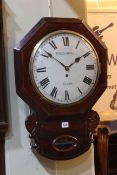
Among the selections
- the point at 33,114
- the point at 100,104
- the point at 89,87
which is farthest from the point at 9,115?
the point at 100,104

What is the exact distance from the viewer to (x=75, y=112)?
129 centimetres

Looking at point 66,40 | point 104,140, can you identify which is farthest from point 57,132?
point 104,140

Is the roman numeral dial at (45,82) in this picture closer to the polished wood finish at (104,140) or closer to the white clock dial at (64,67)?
the white clock dial at (64,67)

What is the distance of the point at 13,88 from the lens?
4.39 feet

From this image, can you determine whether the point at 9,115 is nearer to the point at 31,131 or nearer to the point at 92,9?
the point at 31,131

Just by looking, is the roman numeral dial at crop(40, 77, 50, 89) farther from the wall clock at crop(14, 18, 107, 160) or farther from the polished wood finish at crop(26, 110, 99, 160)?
the polished wood finish at crop(26, 110, 99, 160)

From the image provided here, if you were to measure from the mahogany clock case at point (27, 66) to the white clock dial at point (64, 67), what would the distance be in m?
0.02

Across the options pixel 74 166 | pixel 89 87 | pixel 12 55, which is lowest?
pixel 74 166

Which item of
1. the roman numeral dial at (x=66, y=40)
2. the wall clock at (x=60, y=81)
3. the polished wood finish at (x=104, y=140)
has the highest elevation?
the roman numeral dial at (x=66, y=40)

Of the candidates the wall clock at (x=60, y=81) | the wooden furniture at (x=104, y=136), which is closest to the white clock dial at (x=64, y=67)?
the wall clock at (x=60, y=81)

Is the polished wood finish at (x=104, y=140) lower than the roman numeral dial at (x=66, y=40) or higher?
lower

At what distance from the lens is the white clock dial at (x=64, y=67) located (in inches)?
49.0

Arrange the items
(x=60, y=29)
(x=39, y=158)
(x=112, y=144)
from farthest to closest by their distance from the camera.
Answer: (x=112, y=144), (x=39, y=158), (x=60, y=29)

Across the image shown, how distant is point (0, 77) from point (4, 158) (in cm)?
34
